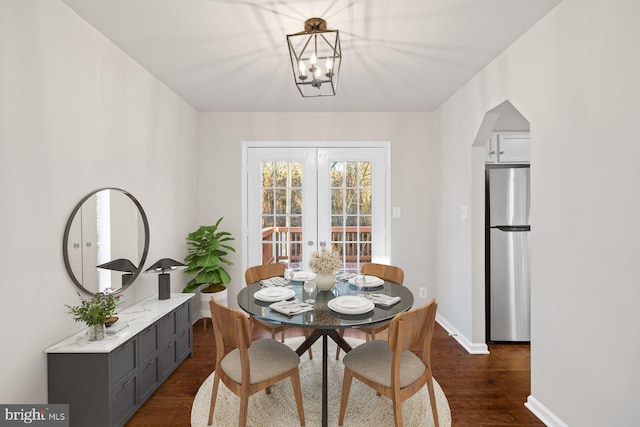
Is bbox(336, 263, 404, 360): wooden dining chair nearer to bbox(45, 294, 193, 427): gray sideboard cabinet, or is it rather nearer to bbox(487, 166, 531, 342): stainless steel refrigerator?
bbox(487, 166, 531, 342): stainless steel refrigerator

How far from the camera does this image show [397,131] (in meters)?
4.18

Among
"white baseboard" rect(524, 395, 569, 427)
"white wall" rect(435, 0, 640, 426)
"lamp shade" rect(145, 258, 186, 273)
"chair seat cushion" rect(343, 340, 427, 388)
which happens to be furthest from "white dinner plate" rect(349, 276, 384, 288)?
"lamp shade" rect(145, 258, 186, 273)

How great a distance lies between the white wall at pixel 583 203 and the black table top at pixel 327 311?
93 centimetres

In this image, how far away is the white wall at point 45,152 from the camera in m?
1.66

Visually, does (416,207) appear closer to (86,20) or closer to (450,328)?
(450,328)

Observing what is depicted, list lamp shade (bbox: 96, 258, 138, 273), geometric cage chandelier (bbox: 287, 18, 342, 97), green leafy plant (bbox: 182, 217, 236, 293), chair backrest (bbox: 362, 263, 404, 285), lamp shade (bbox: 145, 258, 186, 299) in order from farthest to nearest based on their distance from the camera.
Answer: green leafy plant (bbox: 182, 217, 236, 293) < chair backrest (bbox: 362, 263, 404, 285) < lamp shade (bbox: 145, 258, 186, 299) < lamp shade (bbox: 96, 258, 138, 273) < geometric cage chandelier (bbox: 287, 18, 342, 97)

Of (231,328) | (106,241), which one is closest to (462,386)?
(231,328)

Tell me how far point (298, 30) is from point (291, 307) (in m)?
1.81

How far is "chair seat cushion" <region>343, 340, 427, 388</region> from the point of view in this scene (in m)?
1.87

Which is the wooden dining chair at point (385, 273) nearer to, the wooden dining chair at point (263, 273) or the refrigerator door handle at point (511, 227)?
the wooden dining chair at point (263, 273)

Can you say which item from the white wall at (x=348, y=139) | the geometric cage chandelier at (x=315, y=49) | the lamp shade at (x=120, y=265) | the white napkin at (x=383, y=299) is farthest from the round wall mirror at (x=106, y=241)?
the white napkin at (x=383, y=299)

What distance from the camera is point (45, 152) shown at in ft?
6.10

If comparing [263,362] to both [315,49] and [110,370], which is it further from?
[315,49]

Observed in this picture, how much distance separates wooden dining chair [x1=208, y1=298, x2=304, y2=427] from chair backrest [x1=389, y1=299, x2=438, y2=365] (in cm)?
67
